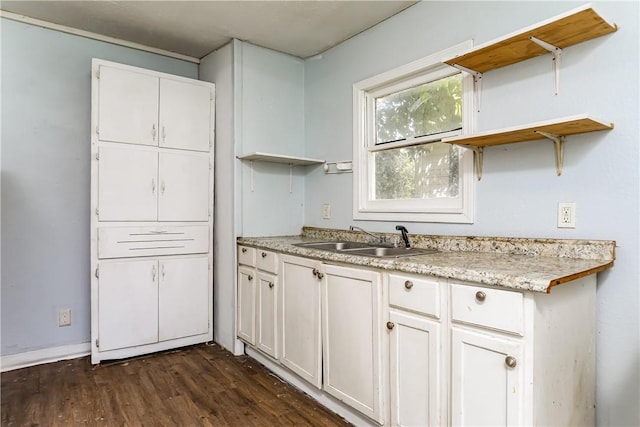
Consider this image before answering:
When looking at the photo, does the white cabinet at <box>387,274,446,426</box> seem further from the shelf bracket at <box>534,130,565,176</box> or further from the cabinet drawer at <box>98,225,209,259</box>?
the cabinet drawer at <box>98,225,209,259</box>

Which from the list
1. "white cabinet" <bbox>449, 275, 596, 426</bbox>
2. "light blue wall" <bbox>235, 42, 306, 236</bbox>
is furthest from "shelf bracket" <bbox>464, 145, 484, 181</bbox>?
"light blue wall" <bbox>235, 42, 306, 236</bbox>

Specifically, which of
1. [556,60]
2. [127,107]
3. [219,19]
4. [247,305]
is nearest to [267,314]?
[247,305]

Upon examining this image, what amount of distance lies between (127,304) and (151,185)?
2.98ft

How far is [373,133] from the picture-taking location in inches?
111

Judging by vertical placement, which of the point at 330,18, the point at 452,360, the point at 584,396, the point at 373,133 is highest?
the point at 330,18

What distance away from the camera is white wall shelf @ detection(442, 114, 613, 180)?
60.4 inches

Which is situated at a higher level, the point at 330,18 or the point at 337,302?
the point at 330,18

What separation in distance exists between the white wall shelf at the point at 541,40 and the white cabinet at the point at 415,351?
111 cm

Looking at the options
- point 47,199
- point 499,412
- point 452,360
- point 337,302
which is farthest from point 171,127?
point 499,412

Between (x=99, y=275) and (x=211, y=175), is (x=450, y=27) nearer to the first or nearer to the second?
(x=211, y=175)

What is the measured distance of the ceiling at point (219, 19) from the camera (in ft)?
8.33

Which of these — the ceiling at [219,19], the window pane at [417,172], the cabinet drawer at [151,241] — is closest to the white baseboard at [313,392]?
the cabinet drawer at [151,241]

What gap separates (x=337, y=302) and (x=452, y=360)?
2.33ft

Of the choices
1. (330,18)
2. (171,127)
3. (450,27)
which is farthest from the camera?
(171,127)
